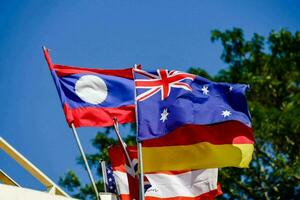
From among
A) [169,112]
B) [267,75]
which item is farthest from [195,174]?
[267,75]

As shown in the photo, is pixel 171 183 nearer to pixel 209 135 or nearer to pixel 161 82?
pixel 209 135

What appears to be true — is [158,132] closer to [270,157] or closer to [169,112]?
[169,112]

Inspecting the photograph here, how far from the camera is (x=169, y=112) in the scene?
473 inches

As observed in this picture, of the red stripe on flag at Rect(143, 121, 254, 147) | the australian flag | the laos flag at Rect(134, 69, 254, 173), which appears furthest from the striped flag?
the red stripe on flag at Rect(143, 121, 254, 147)

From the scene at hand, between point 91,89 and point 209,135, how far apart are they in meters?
2.34

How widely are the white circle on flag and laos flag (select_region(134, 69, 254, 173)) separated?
26.7 inches

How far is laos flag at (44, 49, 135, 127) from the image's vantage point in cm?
1198

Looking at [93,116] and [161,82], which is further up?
[161,82]

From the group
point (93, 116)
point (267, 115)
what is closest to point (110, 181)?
point (93, 116)

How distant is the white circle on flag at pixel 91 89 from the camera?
1223 centimetres

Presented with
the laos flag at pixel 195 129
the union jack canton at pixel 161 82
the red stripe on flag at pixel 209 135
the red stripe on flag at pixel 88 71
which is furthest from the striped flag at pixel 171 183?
the red stripe on flag at pixel 88 71

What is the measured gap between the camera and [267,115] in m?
24.3

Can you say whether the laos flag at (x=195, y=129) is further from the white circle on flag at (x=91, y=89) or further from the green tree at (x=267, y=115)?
the green tree at (x=267, y=115)

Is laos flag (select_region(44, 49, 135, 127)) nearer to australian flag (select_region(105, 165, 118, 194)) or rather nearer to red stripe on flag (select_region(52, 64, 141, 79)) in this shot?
red stripe on flag (select_region(52, 64, 141, 79))
